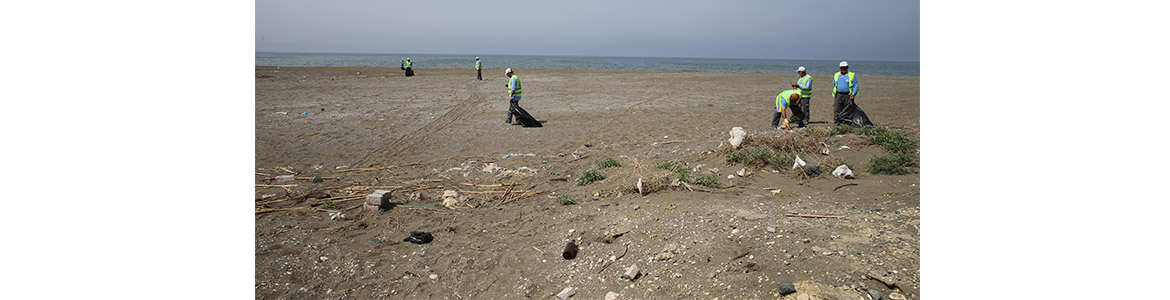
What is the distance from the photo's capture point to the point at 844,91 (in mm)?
9109

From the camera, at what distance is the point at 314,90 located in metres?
18.1

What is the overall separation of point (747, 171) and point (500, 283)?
3.15 m

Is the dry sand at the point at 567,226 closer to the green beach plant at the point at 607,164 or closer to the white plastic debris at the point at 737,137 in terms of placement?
the green beach plant at the point at 607,164

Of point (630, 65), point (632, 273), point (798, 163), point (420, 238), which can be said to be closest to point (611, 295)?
point (632, 273)

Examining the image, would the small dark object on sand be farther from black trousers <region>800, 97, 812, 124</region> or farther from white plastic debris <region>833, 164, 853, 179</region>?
black trousers <region>800, 97, 812, 124</region>

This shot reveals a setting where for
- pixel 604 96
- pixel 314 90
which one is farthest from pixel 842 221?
pixel 314 90

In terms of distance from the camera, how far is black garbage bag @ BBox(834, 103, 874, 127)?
29.8 feet

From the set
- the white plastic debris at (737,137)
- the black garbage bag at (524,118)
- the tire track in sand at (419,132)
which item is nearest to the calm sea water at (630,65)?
the tire track in sand at (419,132)

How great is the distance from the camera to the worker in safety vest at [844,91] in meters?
9.00

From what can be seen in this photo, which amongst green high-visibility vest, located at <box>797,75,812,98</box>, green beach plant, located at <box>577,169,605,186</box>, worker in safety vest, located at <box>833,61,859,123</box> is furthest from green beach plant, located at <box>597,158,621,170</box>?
worker in safety vest, located at <box>833,61,859,123</box>

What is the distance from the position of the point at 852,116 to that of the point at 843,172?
4.16 meters

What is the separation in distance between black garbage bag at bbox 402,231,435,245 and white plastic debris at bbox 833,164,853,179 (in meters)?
3.94

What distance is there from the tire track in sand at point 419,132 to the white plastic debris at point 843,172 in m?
5.80
